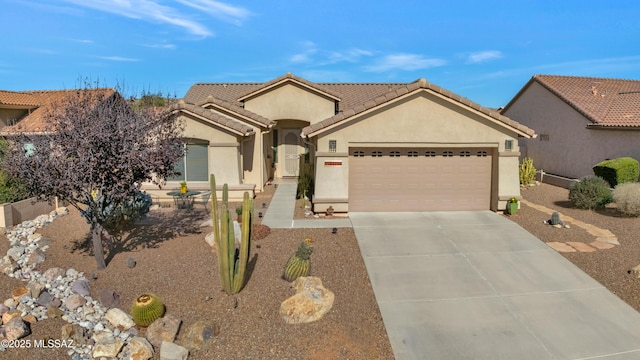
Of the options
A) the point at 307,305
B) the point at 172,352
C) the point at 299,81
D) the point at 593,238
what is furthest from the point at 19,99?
→ the point at 593,238

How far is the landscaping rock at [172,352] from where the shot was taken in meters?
6.79

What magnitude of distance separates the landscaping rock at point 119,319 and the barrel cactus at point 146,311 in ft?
0.48

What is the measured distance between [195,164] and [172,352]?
1121 centimetres

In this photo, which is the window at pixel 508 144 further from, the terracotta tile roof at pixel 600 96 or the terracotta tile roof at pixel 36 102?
the terracotta tile roof at pixel 36 102

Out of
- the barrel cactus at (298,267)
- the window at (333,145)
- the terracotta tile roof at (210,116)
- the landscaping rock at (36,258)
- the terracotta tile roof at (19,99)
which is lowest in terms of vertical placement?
the landscaping rock at (36,258)

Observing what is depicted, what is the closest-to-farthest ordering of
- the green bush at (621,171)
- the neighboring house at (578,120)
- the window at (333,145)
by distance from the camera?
the window at (333,145)
the green bush at (621,171)
the neighboring house at (578,120)

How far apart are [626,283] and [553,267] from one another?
4.72ft

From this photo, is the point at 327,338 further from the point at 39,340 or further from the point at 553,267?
the point at 553,267

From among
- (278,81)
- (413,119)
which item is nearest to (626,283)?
(413,119)

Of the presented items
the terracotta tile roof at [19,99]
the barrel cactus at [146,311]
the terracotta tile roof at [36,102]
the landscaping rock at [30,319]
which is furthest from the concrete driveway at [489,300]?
the terracotta tile roof at [19,99]

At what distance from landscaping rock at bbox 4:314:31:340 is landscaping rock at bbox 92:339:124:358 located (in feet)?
4.75

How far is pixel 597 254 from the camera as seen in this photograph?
10727 millimetres

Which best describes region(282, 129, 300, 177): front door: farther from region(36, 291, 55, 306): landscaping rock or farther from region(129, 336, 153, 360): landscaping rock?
region(129, 336, 153, 360): landscaping rock

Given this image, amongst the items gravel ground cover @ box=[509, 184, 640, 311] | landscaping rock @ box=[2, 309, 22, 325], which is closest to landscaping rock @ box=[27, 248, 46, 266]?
landscaping rock @ box=[2, 309, 22, 325]
